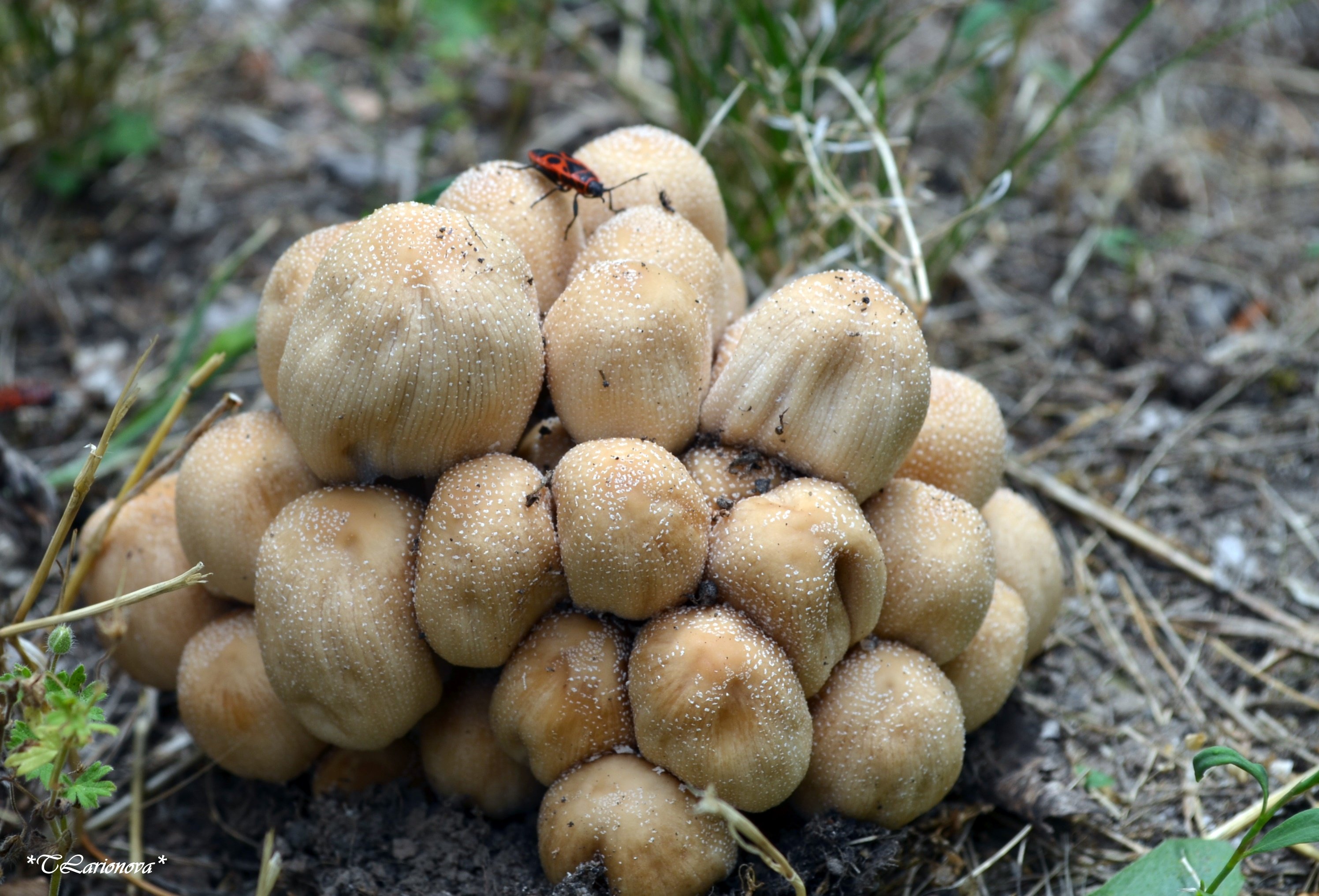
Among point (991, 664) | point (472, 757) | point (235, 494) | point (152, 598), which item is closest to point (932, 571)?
point (991, 664)

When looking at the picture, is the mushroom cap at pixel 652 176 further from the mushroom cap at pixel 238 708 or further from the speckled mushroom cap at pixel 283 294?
the mushroom cap at pixel 238 708

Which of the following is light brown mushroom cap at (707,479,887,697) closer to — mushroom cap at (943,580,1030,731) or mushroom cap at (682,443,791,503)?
mushroom cap at (682,443,791,503)

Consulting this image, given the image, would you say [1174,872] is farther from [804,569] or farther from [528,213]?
[528,213]

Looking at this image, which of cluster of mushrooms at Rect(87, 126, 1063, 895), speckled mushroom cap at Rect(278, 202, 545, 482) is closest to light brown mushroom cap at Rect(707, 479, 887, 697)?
cluster of mushrooms at Rect(87, 126, 1063, 895)

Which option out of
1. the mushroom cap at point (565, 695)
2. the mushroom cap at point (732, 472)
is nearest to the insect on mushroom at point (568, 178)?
the mushroom cap at point (732, 472)

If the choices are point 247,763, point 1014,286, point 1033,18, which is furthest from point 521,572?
point 1033,18

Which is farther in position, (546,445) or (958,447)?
(958,447)

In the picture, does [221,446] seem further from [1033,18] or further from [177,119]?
[1033,18]
